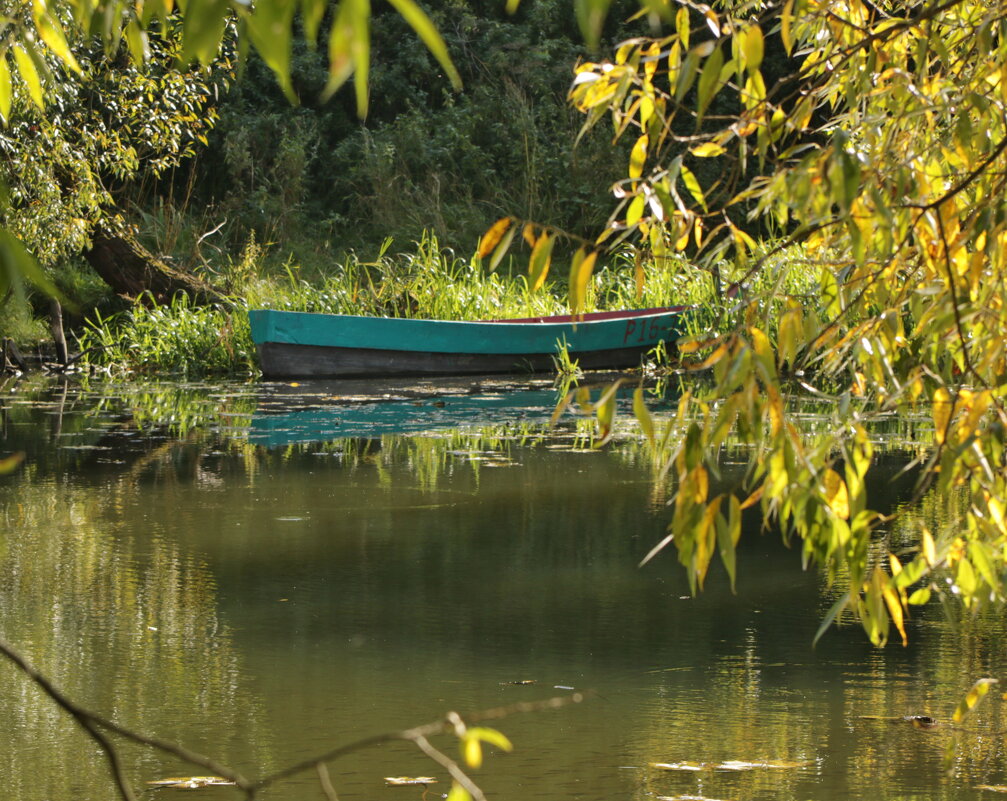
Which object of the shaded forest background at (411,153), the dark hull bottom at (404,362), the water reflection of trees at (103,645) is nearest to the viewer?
the water reflection of trees at (103,645)

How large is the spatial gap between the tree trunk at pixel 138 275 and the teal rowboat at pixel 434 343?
227 cm

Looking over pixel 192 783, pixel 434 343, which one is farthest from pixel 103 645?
pixel 434 343

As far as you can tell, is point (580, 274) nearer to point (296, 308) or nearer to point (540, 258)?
point (540, 258)

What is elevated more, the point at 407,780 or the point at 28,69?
the point at 28,69

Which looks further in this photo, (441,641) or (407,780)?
(441,641)

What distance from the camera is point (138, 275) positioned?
13.9m

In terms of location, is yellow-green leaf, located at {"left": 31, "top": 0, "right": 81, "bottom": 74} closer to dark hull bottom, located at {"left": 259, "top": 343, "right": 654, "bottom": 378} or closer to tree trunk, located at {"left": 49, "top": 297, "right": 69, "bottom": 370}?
dark hull bottom, located at {"left": 259, "top": 343, "right": 654, "bottom": 378}

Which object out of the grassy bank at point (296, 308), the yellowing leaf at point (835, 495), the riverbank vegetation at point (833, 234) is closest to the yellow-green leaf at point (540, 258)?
the riverbank vegetation at point (833, 234)

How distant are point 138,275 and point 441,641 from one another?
424 inches

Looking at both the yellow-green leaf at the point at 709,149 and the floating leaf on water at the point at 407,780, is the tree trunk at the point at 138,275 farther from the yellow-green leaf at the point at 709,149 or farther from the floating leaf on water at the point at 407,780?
the yellow-green leaf at the point at 709,149

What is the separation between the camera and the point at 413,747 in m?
3.02

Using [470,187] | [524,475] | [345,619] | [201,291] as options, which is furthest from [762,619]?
[470,187]

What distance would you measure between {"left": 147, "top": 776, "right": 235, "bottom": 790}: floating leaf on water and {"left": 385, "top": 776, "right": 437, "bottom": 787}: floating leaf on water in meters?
0.31

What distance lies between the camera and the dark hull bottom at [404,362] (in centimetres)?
1180
